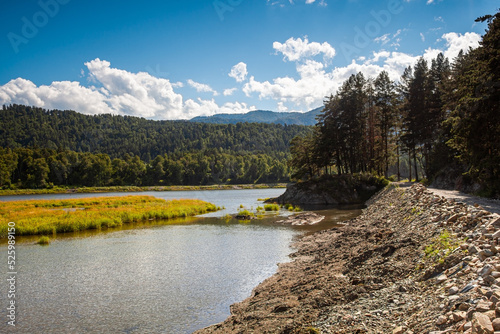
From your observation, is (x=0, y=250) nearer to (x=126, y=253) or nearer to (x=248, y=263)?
(x=126, y=253)

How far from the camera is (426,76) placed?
54781 mm

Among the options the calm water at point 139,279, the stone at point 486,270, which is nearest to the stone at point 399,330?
the stone at point 486,270

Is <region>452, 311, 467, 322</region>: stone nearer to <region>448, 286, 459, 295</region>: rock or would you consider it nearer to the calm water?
<region>448, 286, 459, 295</region>: rock

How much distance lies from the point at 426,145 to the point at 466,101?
102ft

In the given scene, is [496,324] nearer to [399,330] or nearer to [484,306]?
[484,306]

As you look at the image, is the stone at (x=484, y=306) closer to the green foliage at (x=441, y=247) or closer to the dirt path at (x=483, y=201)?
the green foliage at (x=441, y=247)

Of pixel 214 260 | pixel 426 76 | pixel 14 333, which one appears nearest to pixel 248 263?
pixel 214 260

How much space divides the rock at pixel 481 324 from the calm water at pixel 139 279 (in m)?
9.26

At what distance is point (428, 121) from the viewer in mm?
50656

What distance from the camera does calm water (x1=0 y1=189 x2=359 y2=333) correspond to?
12.9 meters

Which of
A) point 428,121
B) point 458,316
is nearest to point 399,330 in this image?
point 458,316

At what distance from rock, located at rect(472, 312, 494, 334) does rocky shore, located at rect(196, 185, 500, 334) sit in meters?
0.02

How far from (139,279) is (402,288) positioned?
14.2 meters

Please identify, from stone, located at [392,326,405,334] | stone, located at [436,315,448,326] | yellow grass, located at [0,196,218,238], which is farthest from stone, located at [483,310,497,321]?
yellow grass, located at [0,196,218,238]
